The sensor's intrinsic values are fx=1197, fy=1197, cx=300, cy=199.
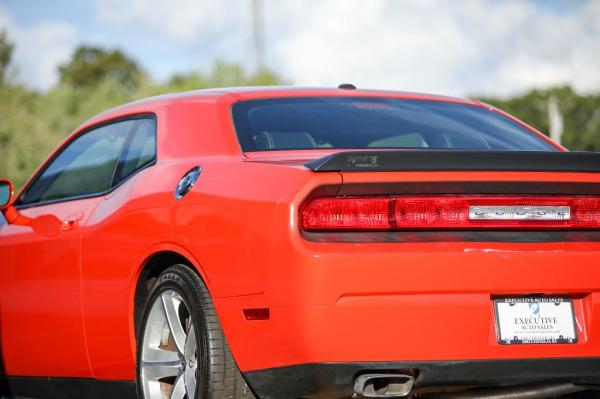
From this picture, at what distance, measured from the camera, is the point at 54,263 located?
5.91m

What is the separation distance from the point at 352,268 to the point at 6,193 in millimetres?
3140

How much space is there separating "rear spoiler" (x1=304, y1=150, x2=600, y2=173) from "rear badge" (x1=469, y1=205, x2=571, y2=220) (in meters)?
0.14

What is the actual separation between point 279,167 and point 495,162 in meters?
0.78

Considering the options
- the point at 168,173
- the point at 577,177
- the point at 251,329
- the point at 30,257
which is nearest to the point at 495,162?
the point at 577,177

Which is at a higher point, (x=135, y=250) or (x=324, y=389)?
(x=135, y=250)

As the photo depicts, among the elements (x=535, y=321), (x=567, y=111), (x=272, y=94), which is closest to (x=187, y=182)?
(x=272, y=94)

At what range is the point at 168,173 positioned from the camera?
5113 mm

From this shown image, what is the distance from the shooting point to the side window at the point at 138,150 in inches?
221

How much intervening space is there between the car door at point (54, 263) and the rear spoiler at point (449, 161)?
194cm

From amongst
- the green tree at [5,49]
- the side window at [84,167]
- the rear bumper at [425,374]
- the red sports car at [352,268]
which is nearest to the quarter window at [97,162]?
the side window at [84,167]

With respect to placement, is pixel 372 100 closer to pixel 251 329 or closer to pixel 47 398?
pixel 251 329

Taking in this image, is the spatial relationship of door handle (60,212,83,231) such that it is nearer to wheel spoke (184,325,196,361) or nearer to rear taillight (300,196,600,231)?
wheel spoke (184,325,196,361)

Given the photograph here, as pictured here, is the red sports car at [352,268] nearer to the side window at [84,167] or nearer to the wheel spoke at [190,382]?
the wheel spoke at [190,382]

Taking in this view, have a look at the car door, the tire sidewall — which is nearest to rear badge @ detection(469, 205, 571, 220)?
the tire sidewall
